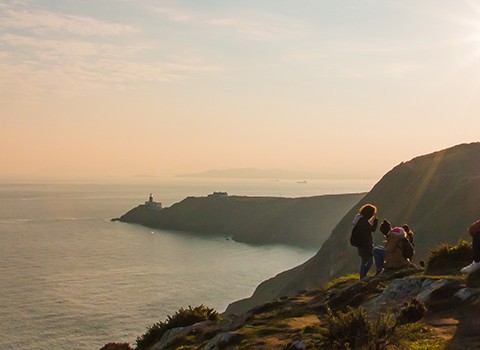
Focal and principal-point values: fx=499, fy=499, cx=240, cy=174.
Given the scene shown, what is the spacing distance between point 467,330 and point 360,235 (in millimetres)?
7710

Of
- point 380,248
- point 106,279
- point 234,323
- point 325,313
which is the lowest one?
point 106,279

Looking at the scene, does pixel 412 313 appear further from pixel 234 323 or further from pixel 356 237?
pixel 356 237

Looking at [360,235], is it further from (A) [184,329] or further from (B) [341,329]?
(B) [341,329]

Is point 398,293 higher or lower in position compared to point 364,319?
lower

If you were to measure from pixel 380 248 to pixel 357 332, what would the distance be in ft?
29.7

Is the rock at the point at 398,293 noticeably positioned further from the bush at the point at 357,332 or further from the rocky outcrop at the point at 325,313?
the bush at the point at 357,332

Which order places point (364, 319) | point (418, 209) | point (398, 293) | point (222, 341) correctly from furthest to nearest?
point (418, 209)
point (398, 293)
point (222, 341)
point (364, 319)

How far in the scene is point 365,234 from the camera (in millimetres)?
17234

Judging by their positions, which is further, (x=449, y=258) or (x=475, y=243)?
(x=449, y=258)

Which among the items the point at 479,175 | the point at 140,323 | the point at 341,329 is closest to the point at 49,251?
the point at 140,323

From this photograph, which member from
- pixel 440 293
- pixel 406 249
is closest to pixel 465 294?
pixel 440 293

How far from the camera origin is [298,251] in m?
156

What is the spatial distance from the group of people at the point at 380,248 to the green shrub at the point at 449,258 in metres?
1.20

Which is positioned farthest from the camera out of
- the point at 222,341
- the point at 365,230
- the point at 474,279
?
the point at 365,230
